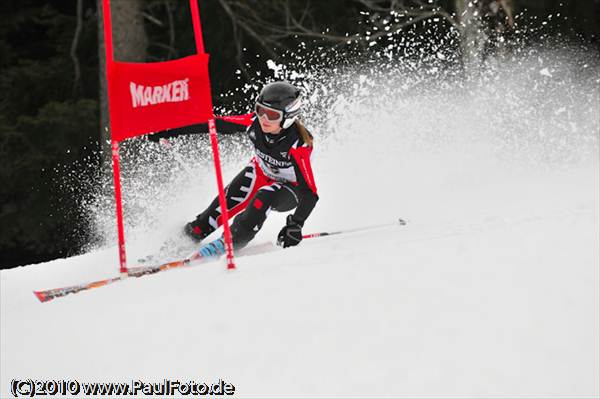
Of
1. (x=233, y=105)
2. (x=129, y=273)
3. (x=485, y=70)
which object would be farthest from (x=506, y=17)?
(x=129, y=273)

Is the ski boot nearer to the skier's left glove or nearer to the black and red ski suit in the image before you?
the black and red ski suit

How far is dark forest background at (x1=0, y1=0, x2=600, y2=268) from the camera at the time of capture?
1056 centimetres

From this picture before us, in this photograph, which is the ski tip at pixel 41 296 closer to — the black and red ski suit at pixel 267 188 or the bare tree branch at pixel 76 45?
the black and red ski suit at pixel 267 188

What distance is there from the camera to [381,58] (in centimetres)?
1045

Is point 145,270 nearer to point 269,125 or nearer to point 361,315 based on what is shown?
point 269,125

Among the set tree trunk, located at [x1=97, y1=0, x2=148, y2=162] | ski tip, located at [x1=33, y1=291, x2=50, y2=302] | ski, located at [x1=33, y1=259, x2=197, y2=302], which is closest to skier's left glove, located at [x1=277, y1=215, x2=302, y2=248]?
ski, located at [x1=33, y1=259, x2=197, y2=302]

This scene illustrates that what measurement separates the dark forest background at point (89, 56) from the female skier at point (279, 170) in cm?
490

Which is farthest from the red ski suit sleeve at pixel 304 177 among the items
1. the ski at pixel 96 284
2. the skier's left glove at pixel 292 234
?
the ski at pixel 96 284

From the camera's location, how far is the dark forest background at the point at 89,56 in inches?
416

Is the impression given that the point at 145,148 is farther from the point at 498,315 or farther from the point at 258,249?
the point at 498,315

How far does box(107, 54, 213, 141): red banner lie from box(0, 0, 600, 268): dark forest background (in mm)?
5569

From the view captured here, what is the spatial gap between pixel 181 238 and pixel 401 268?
94.3 inches

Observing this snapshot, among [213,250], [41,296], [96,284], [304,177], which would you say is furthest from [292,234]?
[41,296]

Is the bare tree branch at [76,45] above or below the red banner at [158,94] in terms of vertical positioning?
below
